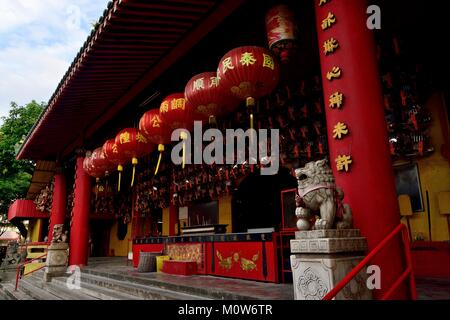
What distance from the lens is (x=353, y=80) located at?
3.67 meters

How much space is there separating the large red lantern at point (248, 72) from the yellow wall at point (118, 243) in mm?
16394

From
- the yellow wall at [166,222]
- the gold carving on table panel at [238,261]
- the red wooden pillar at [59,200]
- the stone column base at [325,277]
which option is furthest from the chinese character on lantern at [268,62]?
the red wooden pillar at [59,200]

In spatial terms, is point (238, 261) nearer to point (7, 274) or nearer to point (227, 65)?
point (227, 65)

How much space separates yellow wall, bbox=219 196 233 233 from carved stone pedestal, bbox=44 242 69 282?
17.5 feet

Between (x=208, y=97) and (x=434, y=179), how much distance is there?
467 cm

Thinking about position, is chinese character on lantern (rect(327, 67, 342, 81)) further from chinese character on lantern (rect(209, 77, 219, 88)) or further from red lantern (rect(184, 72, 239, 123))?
chinese character on lantern (rect(209, 77, 219, 88))

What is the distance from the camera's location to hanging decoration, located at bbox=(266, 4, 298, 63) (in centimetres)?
461

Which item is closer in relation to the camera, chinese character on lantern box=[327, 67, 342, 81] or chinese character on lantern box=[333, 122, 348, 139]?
chinese character on lantern box=[333, 122, 348, 139]

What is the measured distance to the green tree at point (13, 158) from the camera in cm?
1991

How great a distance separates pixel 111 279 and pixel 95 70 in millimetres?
4943

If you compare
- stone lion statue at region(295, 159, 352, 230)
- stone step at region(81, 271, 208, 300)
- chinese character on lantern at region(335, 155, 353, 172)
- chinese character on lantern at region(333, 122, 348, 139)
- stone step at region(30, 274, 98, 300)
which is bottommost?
stone step at region(30, 274, 98, 300)

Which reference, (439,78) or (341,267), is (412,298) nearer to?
(341,267)

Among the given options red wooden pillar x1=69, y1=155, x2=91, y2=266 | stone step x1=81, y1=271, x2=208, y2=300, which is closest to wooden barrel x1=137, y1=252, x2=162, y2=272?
stone step x1=81, y1=271, x2=208, y2=300

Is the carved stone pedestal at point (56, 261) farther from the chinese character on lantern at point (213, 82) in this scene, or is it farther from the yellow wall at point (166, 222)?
the chinese character on lantern at point (213, 82)
